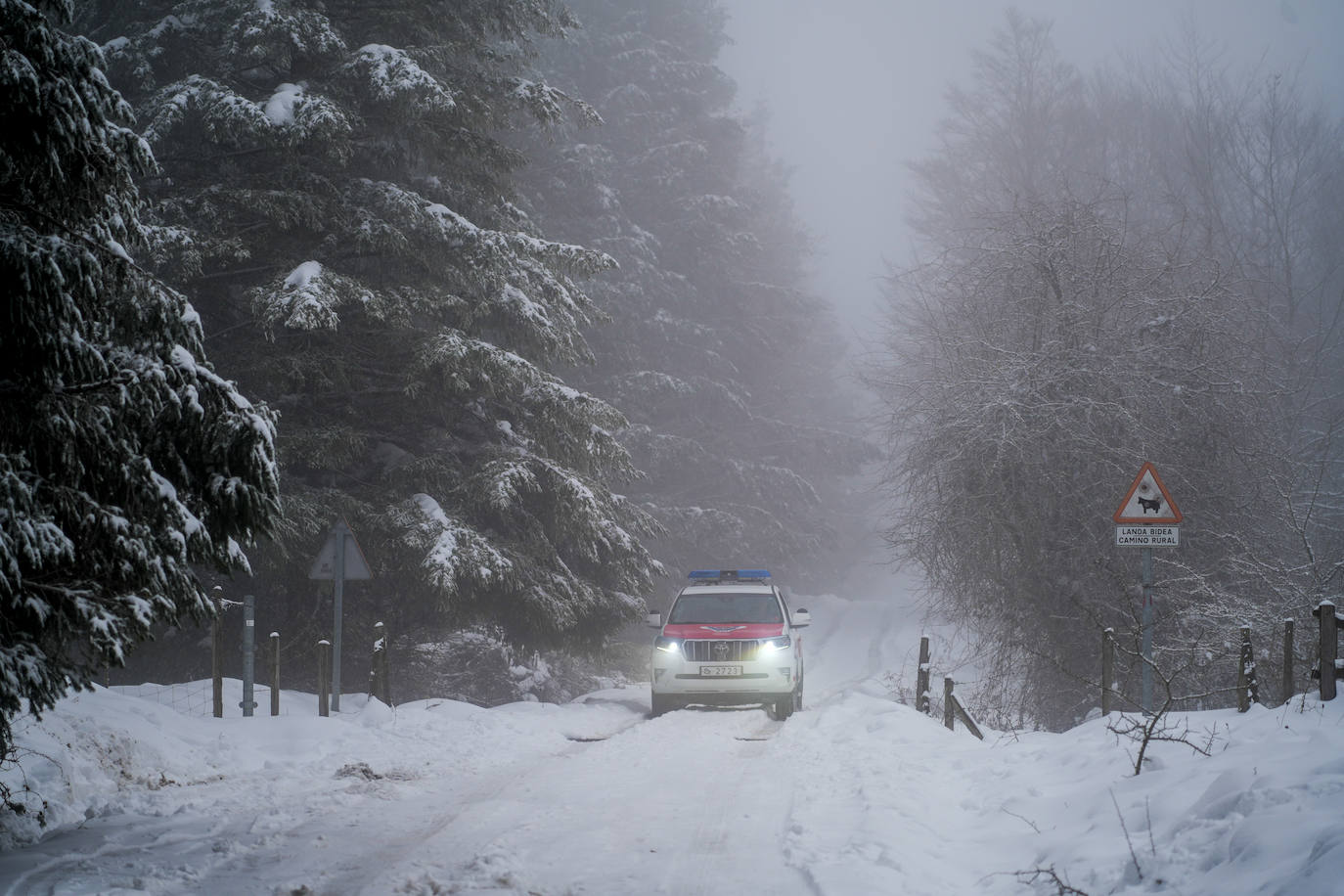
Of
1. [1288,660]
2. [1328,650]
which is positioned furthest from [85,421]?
[1288,660]

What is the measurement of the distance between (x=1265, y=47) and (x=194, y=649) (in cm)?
2976

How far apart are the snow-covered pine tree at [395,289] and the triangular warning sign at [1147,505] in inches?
289

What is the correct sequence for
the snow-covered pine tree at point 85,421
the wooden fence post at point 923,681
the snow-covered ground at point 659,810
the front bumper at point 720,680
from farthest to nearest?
the front bumper at point 720,680
the wooden fence post at point 923,681
the snow-covered ground at point 659,810
the snow-covered pine tree at point 85,421

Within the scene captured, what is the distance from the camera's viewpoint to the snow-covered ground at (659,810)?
17.6 ft

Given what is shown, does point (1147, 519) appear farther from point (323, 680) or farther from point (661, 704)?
point (323, 680)

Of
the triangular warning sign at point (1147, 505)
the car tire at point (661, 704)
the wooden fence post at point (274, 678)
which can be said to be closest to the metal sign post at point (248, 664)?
the wooden fence post at point (274, 678)

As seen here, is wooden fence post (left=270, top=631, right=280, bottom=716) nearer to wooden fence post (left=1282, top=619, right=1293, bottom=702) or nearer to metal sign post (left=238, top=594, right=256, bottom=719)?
metal sign post (left=238, top=594, right=256, bottom=719)

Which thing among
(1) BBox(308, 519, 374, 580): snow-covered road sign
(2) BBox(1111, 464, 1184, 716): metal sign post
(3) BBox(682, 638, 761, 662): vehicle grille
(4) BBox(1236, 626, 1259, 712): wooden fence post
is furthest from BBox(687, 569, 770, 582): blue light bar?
(4) BBox(1236, 626, 1259, 712): wooden fence post

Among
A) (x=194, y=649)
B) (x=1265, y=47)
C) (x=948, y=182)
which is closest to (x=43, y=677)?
(x=194, y=649)

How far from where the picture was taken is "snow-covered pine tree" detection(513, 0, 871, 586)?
2833 centimetres

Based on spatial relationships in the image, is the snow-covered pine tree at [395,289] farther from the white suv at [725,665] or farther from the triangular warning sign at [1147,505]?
the triangular warning sign at [1147,505]

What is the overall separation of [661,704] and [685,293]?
1815 cm

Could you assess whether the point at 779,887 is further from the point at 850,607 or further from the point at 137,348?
the point at 850,607

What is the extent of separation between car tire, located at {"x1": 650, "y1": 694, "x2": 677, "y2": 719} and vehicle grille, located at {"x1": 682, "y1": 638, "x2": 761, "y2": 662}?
692 millimetres
